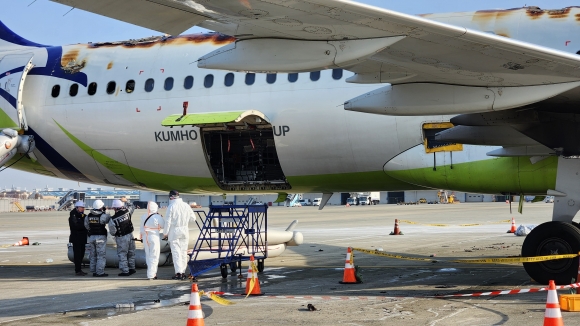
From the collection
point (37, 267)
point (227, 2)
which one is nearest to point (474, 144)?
point (227, 2)

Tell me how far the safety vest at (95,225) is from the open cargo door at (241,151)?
2.66 m

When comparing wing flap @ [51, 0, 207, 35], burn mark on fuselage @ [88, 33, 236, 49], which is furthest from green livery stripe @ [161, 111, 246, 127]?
wing flap @ [51, 0, 207, 35]

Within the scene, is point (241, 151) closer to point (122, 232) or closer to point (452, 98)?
point (122, 232)

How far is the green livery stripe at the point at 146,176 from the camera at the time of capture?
15828 millimetres

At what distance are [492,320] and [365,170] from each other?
5.67m

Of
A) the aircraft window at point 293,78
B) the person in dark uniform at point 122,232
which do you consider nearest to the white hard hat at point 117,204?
the person in dark uniform at point 122,232

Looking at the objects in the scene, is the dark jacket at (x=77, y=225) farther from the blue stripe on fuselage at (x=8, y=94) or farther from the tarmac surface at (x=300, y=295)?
the blue stripe on fuselage at (x=8, y=94)

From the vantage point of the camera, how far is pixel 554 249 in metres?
11.5

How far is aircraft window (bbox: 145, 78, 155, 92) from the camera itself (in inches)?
607

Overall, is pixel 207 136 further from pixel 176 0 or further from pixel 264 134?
pixel 176 0

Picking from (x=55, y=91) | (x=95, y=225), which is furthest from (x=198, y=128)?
(x=55, y=91)

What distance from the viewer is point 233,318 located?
9344 millimetres

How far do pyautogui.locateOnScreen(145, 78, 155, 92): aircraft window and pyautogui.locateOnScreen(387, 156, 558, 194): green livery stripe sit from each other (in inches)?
221

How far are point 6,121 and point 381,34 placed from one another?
11.4m
